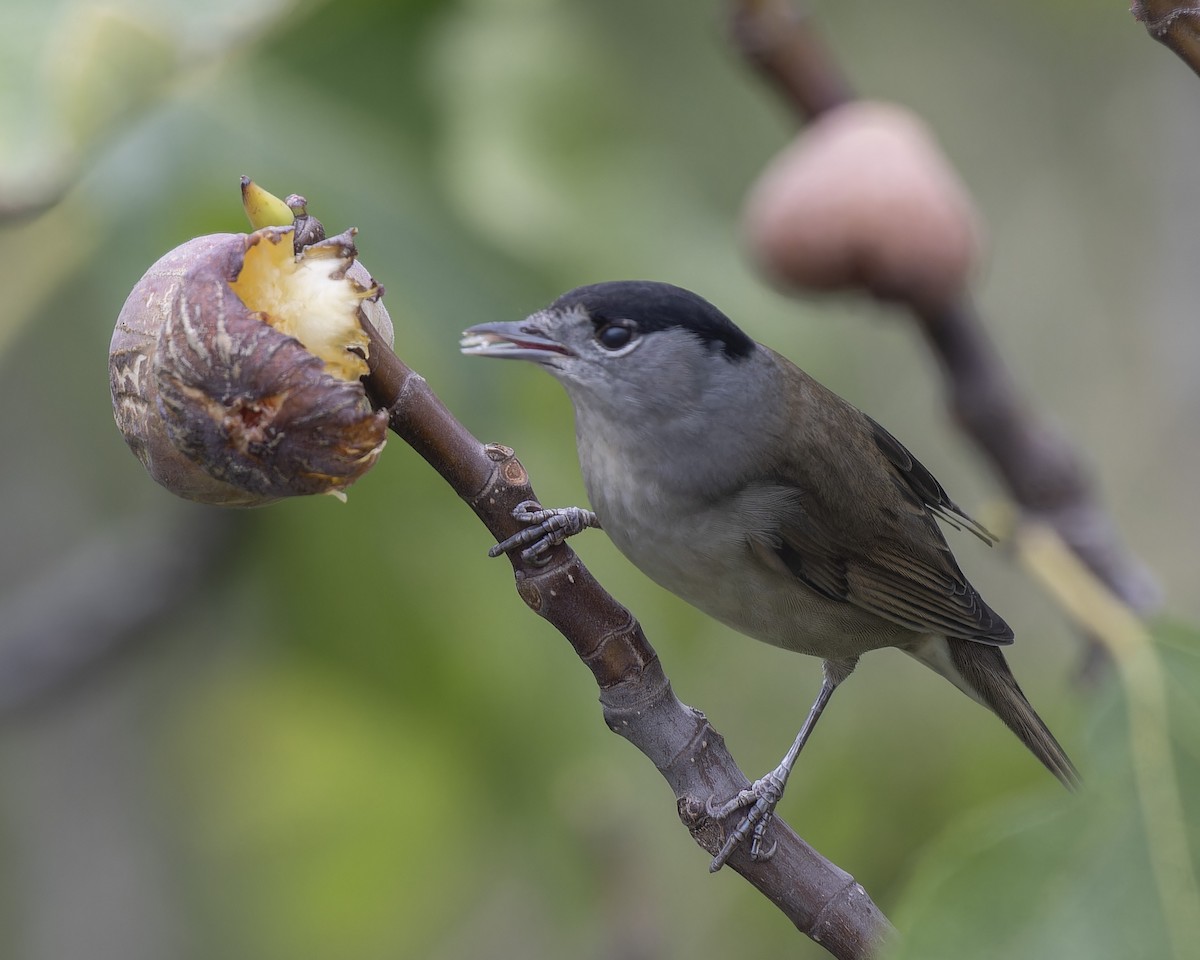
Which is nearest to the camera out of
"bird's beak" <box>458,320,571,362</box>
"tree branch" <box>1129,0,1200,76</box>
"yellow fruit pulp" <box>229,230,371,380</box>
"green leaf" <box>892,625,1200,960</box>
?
"green leaf" <box>892,625,1200,960</box>

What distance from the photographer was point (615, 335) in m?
2.79

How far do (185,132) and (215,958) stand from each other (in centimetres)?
300

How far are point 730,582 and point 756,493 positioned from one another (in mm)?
208

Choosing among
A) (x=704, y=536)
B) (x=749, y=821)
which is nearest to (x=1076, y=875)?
(x=749, y=821)

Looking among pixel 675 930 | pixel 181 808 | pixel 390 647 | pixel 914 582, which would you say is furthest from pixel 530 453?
pixel 181 808

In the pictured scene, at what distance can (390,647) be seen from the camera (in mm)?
3240

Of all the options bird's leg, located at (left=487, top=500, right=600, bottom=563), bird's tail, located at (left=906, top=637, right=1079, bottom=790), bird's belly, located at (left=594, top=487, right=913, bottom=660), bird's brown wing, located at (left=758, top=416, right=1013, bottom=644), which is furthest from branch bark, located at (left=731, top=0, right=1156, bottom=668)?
bird's leg, located at (left=487, top=500, right=600, bottom=563)

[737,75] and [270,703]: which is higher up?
[737,75]

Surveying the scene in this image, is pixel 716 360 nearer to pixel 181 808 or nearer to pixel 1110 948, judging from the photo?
pixel 1110 948

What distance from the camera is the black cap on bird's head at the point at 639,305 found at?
2.75 meters

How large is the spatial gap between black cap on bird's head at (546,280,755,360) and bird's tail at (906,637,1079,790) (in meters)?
1.09

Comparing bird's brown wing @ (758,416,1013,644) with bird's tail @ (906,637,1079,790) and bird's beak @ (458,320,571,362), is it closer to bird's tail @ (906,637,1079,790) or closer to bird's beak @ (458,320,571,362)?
bird's tail @ (906,637,1079,790)

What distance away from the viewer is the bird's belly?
272 cm

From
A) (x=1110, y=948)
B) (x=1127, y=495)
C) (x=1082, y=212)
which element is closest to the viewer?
(x=1110, y=948)
